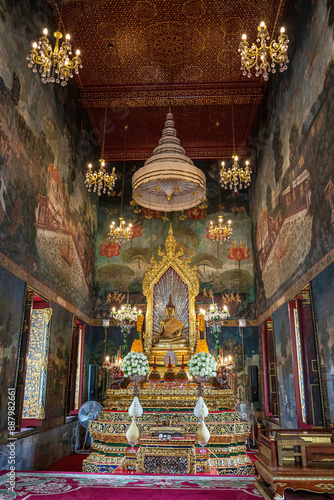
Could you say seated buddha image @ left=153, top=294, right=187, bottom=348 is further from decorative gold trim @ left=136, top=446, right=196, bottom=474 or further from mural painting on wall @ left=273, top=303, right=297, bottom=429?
decorative gold trim @ left=136, top=446, right=196, bottom=474

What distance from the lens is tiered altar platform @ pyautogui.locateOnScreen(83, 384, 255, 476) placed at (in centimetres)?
616

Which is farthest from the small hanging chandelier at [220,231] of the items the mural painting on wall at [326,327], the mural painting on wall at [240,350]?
the mural painting on wall at [326,327]

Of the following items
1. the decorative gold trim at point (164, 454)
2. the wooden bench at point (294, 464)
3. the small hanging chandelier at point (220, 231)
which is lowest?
the decorative gold trim at point (164, 454)

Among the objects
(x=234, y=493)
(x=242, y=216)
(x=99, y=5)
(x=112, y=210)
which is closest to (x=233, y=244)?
(x=242, y=216)

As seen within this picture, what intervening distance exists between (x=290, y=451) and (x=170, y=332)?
9.39 meters

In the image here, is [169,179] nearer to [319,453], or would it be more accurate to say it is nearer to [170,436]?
[170,436]

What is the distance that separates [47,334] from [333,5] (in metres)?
9.23

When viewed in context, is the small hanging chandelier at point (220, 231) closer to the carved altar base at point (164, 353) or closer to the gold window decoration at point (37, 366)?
the carved altar base at point (164, 353)

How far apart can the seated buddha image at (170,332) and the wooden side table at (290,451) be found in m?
9.05

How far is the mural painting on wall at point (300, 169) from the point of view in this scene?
7.42 meters

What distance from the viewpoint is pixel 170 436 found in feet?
21.5

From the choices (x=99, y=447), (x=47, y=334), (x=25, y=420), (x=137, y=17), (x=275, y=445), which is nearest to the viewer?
(x=275, y=445)

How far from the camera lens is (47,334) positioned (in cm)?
1003

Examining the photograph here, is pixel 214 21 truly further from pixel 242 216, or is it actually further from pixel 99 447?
pixel 99 447
